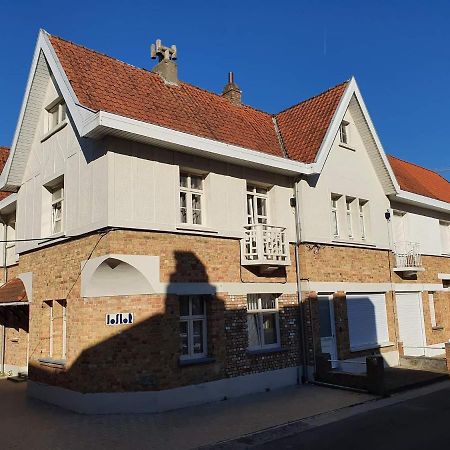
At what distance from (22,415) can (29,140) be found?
26.5 feet

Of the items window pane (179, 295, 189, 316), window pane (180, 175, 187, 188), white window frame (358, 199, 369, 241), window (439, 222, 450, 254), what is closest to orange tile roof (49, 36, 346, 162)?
window pane (180, 175, 187, 188)

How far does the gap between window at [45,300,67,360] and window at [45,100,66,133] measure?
4.96 meters

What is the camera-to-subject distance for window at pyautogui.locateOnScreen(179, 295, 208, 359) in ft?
39.4

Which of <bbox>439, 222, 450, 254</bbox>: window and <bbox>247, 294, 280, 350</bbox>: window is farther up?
<bbox>439, 222, 450, 254</bbox>: window

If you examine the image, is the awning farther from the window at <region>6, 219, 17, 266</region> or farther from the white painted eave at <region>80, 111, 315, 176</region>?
the white painted eave at <region>80, 111, 315, 176</region>

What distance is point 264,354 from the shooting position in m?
13.3

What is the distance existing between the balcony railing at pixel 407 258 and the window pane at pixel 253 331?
23.4 ft

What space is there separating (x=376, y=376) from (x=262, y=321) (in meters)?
3.33

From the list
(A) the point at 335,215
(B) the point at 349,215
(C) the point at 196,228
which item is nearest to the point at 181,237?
(C) the point at 196,228

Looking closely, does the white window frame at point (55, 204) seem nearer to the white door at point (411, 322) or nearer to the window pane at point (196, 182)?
the window pane at point (196, 182)

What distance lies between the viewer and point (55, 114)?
1429cm

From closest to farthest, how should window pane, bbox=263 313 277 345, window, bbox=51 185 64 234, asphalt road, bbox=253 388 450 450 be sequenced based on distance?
asphalt road, bbox=253 388 450 450 < window, bbox=51 185 64 234 < window pane, bbox=263 313 277 345

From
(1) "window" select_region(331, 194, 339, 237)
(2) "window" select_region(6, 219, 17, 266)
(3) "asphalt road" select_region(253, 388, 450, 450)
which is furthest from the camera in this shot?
(2) "window" select_region(6, 219, 17, 266)

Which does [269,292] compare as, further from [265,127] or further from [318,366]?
[265,127]
